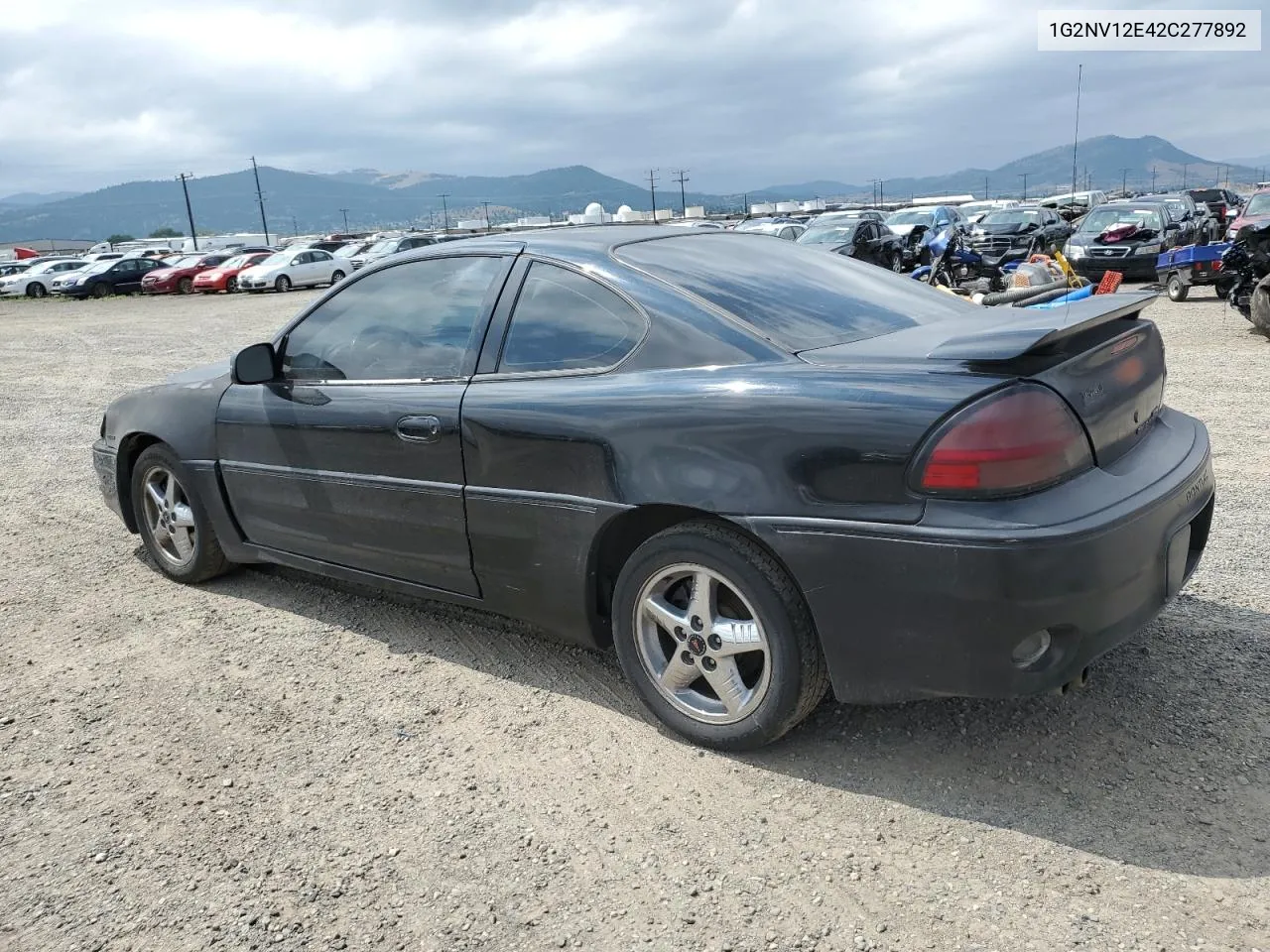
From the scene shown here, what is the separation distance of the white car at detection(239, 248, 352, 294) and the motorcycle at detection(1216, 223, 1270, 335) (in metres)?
27.6

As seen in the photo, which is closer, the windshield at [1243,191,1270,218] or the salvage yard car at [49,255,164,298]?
the windshield at [1243,191,1270,218]

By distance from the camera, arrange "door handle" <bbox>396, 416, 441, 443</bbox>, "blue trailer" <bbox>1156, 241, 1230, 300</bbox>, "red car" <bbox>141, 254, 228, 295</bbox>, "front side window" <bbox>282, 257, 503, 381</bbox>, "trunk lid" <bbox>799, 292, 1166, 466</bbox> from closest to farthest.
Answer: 1. "trunk lid" <bbox>799, 292, 1166, 466</bbox>
2. "door handle" <bbox>396, 416, 441, 443</bbox>
3. "front side window" <bbox>282, 257, 503, 381</bbox>
4. "blue trailer" <bbox>1156, 241, 1230, 300</bbox>
5. "red car" <bbox>141, 254, 228, 295</bbox>

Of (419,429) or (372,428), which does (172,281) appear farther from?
(419,429)

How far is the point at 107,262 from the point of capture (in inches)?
1485

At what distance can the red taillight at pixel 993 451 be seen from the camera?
254 cm

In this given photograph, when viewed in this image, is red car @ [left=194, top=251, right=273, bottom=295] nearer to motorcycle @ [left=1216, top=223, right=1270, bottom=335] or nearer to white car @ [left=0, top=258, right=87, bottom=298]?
white car @ [left=0, top=258, right=87, bottom=298]

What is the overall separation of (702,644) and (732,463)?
0.58m

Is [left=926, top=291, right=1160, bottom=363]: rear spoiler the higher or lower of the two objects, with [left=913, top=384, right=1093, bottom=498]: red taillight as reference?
higher

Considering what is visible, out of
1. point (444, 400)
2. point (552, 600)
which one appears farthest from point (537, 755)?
point (444, 400)

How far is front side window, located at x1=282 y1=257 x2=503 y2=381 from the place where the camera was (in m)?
3.71

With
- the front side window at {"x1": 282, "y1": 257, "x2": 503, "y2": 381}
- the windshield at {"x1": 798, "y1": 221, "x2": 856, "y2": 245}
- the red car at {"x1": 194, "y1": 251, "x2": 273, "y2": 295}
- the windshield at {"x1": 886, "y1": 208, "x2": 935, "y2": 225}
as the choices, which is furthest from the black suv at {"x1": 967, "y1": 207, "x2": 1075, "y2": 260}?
the red car at {"x1": 194, "y1": 251, "x2": 273, "y2": 295}

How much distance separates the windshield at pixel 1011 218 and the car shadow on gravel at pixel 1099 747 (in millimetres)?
19228

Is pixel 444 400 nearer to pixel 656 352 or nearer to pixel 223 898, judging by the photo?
pixel 656 352

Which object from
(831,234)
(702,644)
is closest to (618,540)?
(702,644)
